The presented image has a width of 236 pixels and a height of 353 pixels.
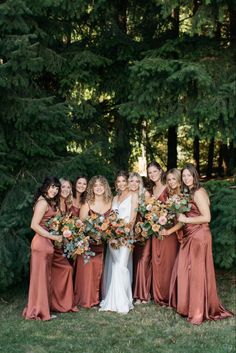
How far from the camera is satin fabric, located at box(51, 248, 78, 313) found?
24.1ft

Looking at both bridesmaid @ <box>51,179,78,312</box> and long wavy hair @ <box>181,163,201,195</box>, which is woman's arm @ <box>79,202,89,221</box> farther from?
long wavy hair @ <box>181,163,201,195</box>

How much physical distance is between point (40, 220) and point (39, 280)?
861 millimetres

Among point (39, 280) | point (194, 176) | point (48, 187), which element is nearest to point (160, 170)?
point (194, 176)

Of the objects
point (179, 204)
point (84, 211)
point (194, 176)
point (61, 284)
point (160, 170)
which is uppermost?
point (160, 170)

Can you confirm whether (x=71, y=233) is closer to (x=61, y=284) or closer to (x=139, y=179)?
(x=61, y=284)

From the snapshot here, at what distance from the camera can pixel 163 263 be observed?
304 inches

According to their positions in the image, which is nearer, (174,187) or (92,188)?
(174,187)

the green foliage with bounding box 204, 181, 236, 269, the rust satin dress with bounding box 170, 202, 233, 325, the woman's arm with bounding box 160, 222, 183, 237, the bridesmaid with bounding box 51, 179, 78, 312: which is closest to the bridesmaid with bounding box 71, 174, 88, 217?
the bridesmaid with bounding box 51, 179, 78, 312

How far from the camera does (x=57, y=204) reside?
24.0ft

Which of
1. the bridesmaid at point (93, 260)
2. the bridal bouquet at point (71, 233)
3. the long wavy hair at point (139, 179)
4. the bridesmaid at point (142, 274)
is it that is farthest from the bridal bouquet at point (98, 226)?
the bridesmaid at point (142, 274)

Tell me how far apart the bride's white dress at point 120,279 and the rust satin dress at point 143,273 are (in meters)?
0.24

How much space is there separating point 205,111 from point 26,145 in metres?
3.02

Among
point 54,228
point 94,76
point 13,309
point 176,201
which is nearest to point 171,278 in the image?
point 176,201

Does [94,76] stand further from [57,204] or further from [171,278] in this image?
[171,278]
